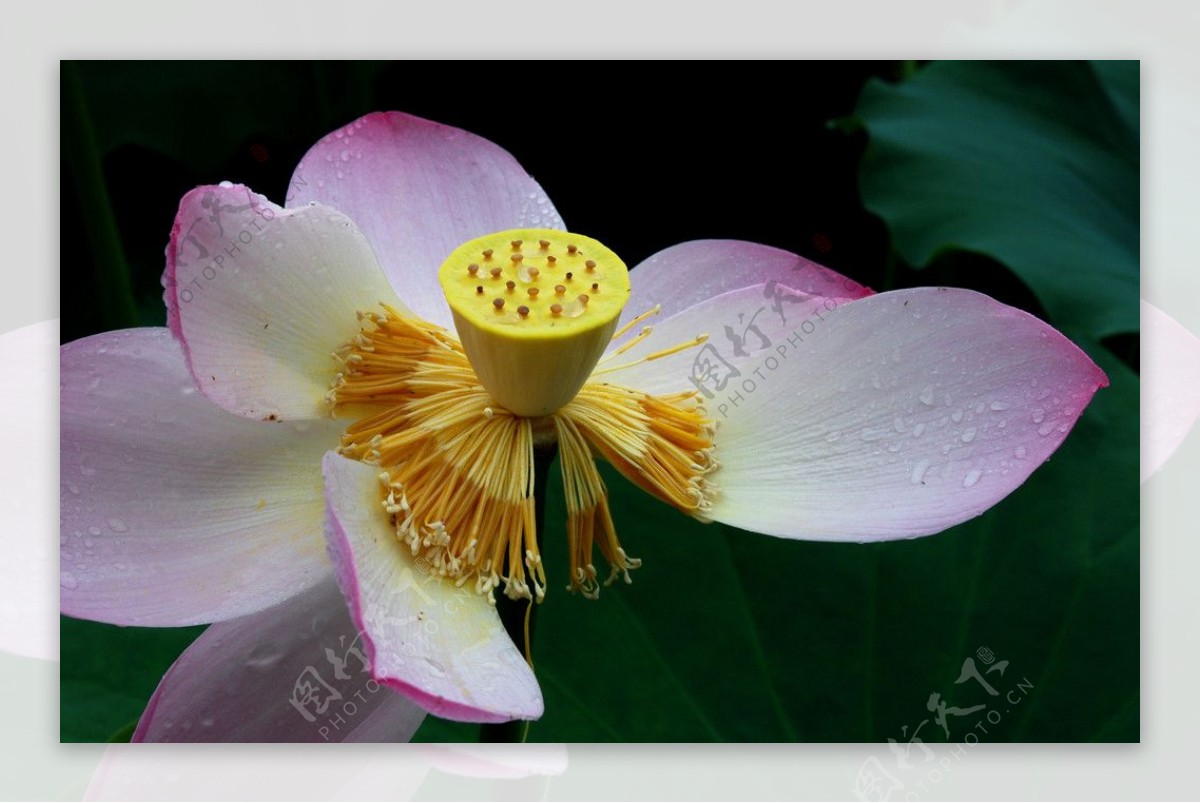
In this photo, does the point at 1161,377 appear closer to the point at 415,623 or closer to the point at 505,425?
the point at 505,425

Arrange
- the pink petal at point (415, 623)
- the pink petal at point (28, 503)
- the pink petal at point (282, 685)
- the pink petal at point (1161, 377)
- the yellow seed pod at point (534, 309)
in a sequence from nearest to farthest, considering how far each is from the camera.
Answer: the pink petal at point (415, 623) < the yellow seed pod at point (534, 309) < the pink petal at point (282, 685) < the pink petal at point (28, 503) < the pink petal at point (1161, 377)

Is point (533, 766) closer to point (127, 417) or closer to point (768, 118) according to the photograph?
point (127, 417)

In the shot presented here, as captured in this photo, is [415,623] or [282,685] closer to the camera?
[415,623]

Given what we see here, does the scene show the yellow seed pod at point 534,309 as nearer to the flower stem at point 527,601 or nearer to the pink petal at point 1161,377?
the flower stem at point 527,601

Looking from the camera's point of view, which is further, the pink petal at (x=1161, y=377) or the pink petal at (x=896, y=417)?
the pink petal at (x=1161, y=377)

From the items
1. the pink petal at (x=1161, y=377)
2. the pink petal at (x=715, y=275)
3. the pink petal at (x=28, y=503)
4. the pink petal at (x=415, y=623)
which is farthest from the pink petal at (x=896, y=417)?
the pink petal at (x=28, y=503)

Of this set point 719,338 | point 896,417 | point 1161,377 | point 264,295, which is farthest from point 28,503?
point 1161,377
